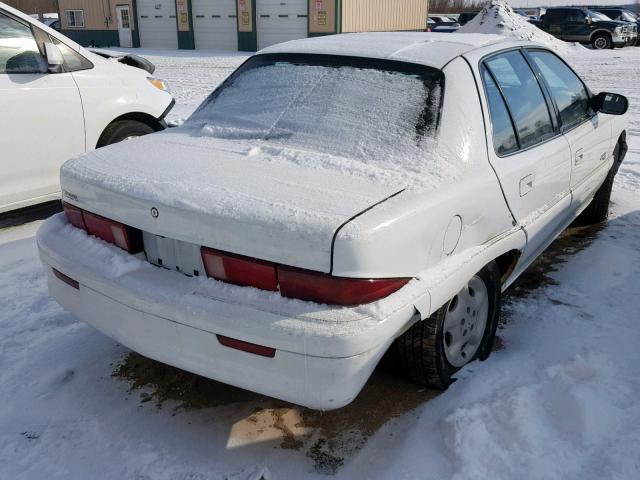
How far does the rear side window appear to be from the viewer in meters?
2.83

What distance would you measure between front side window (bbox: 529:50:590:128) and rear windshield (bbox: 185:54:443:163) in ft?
3.97

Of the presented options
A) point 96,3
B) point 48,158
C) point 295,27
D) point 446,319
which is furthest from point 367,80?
point 96,3

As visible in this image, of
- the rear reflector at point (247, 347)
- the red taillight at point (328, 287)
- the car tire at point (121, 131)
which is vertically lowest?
the rear reflector at point (247, 347)

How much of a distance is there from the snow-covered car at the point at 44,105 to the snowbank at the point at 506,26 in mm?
20166

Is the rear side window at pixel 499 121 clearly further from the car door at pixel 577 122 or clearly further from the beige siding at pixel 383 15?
the beige siding at pixel 383 15

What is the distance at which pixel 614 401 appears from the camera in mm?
2633

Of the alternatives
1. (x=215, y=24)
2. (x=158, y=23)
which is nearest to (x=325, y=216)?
(x=215, y=24)

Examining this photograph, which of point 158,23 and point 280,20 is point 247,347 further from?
point 158,23

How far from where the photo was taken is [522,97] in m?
3.21

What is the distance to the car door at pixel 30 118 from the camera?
4547mm

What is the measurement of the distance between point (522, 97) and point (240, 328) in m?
2.06

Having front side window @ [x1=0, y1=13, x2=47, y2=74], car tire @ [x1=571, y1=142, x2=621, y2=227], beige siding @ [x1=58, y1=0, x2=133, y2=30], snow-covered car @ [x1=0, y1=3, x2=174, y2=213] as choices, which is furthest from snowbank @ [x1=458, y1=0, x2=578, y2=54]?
front side window @ [x1=0, y1=13, x2=47, y2=74]

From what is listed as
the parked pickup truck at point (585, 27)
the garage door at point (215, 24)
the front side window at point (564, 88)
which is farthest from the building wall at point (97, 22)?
the front side window at point (564, 88)

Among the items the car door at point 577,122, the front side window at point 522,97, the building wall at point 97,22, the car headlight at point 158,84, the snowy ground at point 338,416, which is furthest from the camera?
the building wall at point 97,22
